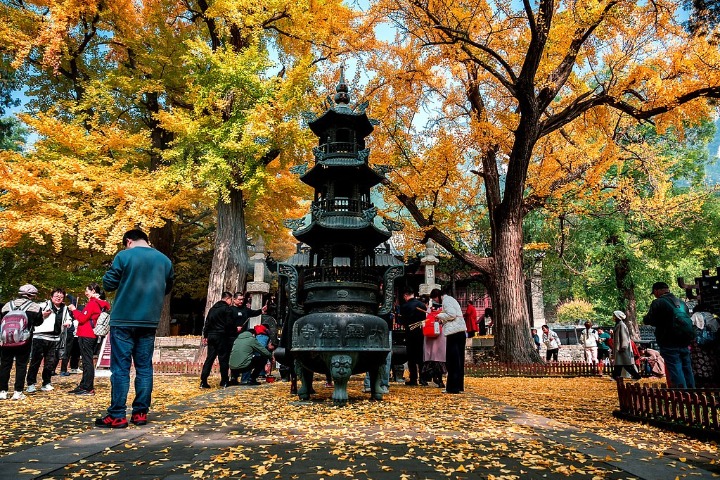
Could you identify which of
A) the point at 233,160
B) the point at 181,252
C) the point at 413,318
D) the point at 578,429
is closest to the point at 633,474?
the point at 578,429

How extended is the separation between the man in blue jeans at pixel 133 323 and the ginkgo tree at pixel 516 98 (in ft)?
31.9

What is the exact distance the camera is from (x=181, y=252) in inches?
1004

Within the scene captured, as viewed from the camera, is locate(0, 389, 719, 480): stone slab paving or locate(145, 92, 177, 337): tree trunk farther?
locate(145, 92, 177, 337): tree trunk

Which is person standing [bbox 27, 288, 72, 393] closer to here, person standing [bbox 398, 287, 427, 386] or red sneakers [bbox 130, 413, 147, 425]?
red sneakers [bbox 130, 413, 147, 425]

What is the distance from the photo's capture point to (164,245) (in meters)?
21.3

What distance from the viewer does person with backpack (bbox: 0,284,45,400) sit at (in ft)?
23.9

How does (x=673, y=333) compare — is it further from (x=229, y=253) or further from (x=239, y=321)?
(x=229, y=253)

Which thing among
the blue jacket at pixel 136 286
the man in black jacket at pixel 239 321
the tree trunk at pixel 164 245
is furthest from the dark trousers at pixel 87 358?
the tree trunk at pixel 164 245

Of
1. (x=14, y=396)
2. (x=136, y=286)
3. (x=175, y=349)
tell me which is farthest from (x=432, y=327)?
(x=175, y=349)

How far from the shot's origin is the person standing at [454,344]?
8.79 m

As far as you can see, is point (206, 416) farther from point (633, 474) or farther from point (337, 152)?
point (337, 152)

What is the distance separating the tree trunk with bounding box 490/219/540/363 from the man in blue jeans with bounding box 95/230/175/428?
1154cm

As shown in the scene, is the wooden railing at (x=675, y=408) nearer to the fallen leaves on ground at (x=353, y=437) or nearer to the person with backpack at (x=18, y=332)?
the fallen leaves on ground at (x=353, y=437)

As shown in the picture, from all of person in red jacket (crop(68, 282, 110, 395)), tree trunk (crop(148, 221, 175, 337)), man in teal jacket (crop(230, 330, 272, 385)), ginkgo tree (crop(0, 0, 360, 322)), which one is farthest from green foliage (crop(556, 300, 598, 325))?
person in red jacket (crop(68, 282, 110, 395))
